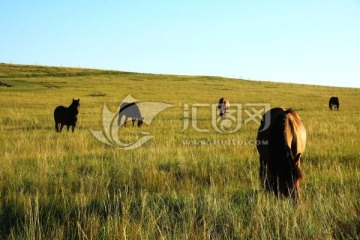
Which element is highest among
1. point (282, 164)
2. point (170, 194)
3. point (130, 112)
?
point (130, 112)

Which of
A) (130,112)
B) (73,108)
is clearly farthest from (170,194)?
(130,112)

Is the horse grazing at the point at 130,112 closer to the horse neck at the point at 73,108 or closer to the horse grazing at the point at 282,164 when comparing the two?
the horse neck at the point at 73,108

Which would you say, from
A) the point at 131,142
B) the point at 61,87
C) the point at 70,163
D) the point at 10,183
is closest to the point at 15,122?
the point at 131,142

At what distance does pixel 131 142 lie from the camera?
1209 centimetres

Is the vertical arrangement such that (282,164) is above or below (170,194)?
above

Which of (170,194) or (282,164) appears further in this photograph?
(170,194)

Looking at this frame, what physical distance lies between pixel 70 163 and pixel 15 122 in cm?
1287

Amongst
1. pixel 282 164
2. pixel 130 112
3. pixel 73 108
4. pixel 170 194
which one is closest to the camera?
pixel 282 164

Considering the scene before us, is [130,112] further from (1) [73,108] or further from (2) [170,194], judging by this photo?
(2) [170,194]

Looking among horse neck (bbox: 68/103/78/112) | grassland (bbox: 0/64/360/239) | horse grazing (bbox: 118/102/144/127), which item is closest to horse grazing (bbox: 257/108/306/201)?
grassland (bbox: 0/64/360/239)

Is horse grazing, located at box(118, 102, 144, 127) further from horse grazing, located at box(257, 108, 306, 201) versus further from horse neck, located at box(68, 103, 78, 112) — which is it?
horse grazing, located at box(257, 108, 306, 201)

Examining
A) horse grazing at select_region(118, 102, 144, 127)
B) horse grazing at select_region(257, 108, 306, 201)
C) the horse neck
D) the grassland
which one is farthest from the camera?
horse grazing at select_region(118, 102, 144, 127)

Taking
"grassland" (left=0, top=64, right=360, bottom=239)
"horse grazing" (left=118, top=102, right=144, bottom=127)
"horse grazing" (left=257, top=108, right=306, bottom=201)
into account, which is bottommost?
"grassland" (left=0, top=64, right=360, bottom=239)

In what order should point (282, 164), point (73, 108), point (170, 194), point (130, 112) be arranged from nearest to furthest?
point (282, 164), point (170, 194), point (73, 108), point (130, 112)
